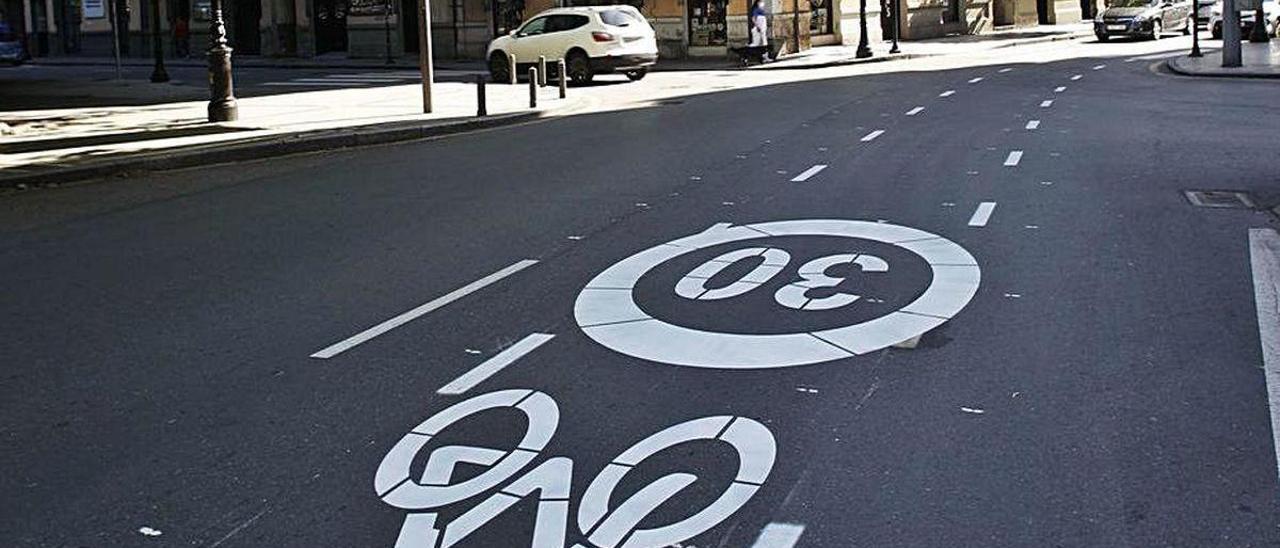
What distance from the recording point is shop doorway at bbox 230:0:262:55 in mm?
52562

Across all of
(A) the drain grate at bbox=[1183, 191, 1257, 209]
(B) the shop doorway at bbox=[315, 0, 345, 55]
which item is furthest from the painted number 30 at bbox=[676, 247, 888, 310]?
(B) the shop doorway at bbox=[315, 0, 345, 55]

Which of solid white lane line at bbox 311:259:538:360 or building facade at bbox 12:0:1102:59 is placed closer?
solid white lane line at bbox 311:259:538:360

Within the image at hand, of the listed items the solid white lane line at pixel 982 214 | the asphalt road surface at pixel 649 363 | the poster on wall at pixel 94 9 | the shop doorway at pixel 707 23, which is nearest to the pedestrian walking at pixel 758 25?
the shop doorway at pixel 707 23

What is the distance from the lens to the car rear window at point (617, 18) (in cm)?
3209

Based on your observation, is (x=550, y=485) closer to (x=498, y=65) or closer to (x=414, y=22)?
(x=498, y=65)

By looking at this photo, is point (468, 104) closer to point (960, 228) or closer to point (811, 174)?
point (811, 174)

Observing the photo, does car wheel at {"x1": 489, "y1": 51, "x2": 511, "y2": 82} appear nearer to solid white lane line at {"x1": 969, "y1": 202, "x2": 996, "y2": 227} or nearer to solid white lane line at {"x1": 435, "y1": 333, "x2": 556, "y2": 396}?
solid white lane line at {"x1": 969, "y1": 202, "x2": 996, "y2": 227}

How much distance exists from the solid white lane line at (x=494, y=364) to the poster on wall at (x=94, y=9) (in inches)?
2136

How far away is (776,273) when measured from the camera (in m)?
8.87

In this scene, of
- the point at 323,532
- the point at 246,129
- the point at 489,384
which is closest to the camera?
the point at 323,532

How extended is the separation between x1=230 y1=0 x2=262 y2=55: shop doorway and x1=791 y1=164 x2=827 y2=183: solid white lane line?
42013 mm

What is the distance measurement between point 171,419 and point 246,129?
47.6ft

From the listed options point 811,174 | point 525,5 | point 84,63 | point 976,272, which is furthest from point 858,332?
point 84,63

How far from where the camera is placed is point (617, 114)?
22.5m
